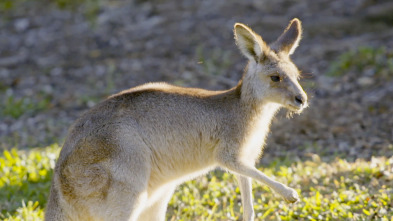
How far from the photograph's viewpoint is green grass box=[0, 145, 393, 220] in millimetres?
5355

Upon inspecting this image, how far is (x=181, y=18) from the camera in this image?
12312 millimetres

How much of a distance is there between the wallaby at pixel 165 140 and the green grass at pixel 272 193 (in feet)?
1.83

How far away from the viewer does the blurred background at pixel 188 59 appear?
812 centimetres

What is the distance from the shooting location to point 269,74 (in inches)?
204

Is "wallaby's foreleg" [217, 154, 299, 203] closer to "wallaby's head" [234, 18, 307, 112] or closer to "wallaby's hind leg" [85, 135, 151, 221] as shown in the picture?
"wallaby's head" [234, 18, 307, 112]

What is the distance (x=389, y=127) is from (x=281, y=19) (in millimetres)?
4523

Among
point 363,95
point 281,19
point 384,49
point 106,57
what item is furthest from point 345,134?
point 106,57

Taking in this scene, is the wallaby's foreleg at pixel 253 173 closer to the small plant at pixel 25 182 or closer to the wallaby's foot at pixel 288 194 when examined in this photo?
the wallaby's foot at pixel 288 194

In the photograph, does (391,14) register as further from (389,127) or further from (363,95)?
(389,127)

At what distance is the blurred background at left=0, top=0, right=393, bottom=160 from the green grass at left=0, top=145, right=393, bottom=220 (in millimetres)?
922

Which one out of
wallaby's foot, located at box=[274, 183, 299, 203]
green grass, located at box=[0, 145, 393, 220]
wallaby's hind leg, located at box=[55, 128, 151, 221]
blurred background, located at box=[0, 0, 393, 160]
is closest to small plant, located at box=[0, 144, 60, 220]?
green grass, located at box=[0, 145, 393, 220]

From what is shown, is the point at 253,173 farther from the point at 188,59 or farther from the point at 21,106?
the point at 188,59

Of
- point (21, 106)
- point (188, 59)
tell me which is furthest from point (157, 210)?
point (188, 59)

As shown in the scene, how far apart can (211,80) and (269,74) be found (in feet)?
15.3
